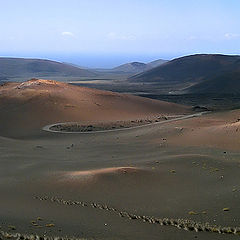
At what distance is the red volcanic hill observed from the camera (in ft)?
107

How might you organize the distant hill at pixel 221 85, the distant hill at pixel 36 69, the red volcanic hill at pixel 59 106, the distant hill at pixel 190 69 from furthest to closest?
the distant hill at pixel 36 69
the distant hill at pixel 190 69
the distant hill at pixel 221 85
the red volcanic hill at pixel 59 106

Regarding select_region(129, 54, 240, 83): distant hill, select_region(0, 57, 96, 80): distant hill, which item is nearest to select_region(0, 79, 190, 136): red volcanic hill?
select_region(129, 54, 240, 83): distant hill

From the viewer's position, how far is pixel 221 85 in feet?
248

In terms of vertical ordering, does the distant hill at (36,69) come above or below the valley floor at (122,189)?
above

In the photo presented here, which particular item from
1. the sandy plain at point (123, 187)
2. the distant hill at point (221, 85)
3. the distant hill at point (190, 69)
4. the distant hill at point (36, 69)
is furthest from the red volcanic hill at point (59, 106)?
the distant hill at point (36, 69)

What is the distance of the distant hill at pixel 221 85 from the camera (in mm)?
72500

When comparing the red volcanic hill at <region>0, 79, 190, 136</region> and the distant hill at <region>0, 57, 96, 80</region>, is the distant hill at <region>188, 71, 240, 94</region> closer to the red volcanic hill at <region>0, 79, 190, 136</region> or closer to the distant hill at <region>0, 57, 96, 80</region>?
the red volcanic hill at <region>0, 79, 190, 136</region>

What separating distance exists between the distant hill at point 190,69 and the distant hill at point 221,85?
19.0 metres

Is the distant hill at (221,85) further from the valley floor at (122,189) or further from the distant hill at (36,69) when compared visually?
the distant hill at (36,69)

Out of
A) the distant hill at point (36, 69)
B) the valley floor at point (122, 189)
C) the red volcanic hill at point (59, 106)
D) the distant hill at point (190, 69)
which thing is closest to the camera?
the valley floor at point (122, 189)

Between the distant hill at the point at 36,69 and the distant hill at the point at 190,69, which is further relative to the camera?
the distant hill at the point at 36,69

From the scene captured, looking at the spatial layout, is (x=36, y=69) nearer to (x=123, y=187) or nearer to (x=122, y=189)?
(x=123, y=187)

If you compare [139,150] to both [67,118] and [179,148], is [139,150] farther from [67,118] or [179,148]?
[67,118]

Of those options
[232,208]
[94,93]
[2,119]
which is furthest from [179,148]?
[94,93]
